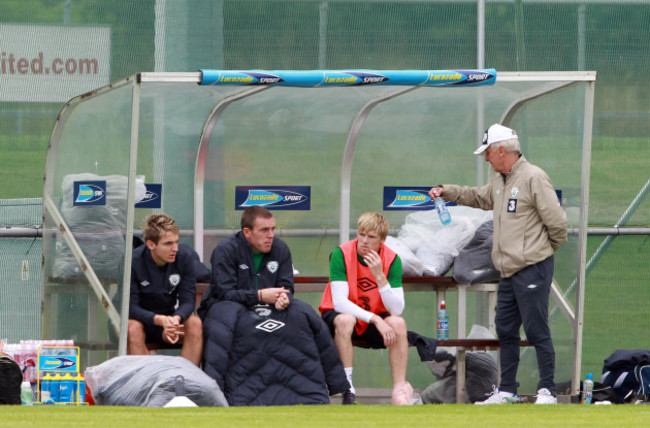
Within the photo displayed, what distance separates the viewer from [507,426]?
7.04 meters

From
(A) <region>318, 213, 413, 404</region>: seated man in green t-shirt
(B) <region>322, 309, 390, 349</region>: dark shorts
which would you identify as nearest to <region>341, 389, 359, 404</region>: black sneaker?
(A) <region>318, 213, 413, 404</region>: seated man in green t-shirt

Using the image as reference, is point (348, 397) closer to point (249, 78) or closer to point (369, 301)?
point (369, 301)

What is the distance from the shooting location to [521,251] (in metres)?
8.94

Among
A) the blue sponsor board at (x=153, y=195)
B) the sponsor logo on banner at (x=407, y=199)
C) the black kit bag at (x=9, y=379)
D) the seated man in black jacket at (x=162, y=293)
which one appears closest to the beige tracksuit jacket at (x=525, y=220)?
the sponsor logo on banner at (x=407, y=199)

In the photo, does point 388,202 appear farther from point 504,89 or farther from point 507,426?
point 507,426

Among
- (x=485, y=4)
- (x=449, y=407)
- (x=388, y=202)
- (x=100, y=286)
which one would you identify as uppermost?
(x=485, y=4)

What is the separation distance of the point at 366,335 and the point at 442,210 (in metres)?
1.15

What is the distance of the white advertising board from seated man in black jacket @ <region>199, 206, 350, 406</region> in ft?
9.29

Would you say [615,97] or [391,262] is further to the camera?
[615,97]

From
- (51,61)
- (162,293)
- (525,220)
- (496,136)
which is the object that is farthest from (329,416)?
(51,61)

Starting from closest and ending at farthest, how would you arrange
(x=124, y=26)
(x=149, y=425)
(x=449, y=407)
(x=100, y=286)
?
(x=149, y=425) → (x=449, y=407) → (x=100, y=286) → (x=124, y=26)

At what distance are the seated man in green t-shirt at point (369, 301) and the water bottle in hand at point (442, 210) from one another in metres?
0.62

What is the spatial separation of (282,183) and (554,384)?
263cm

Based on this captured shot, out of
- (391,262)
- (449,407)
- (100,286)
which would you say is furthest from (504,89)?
(100,286)
